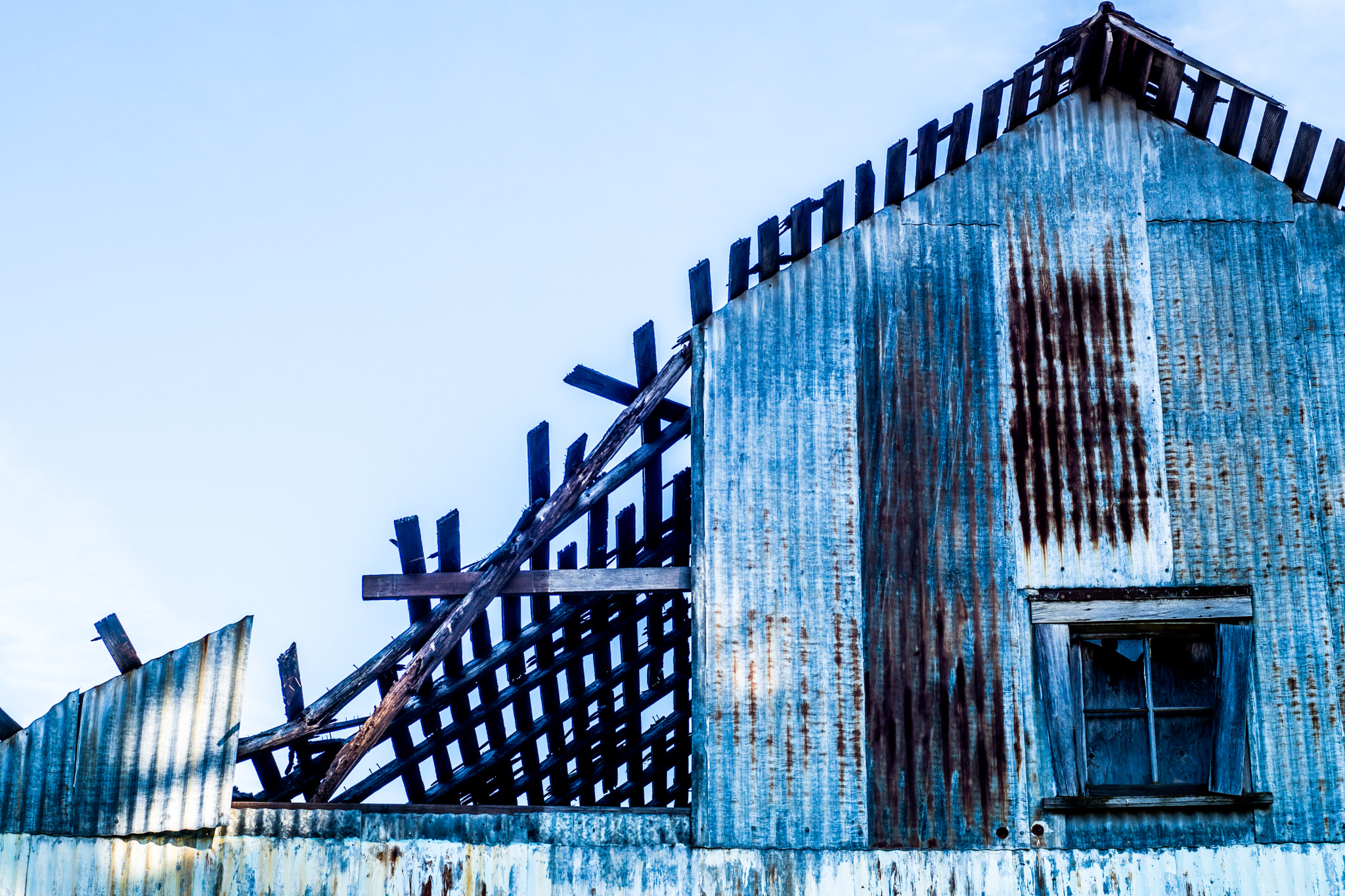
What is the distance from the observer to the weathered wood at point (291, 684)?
8445 millimetres

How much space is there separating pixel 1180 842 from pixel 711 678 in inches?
117

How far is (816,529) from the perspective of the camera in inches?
337

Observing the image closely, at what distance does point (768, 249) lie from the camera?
9.08 metres

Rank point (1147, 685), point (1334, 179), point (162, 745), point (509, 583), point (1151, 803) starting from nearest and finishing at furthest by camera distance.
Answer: point (1151, 803)
point (162, 745)
point (1147, 685)
point (509, 583)
point (1334, 179)

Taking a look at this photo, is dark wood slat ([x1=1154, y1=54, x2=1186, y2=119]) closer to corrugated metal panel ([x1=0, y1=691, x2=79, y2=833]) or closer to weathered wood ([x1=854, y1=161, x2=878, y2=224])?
weathered wood ([x1=854, y1=161, x2=878, y2=224])

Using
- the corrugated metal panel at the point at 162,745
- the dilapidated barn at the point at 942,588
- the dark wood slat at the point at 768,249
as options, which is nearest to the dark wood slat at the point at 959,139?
the dilapidated barn at the point at 942,588

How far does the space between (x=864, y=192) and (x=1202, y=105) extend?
2496 millimetres

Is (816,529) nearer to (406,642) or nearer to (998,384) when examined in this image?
(998,384)

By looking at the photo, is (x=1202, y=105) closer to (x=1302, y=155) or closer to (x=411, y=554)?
(x=1302, y=155)

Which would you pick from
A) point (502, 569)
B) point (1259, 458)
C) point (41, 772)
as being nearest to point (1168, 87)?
point (1259, 458)

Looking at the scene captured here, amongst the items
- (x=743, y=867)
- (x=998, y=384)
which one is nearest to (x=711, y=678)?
(x=743, y=867)

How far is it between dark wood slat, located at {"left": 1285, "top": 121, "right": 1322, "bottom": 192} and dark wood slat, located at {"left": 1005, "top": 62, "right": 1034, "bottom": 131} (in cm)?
185

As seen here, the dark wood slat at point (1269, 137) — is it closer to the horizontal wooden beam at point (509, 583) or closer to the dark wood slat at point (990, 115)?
the dark wood slat at point (990, 115)

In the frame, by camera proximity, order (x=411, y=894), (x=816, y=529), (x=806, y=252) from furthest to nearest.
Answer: (x=806, y=252) < (x=816, y=529) < (x=411, y=894)
